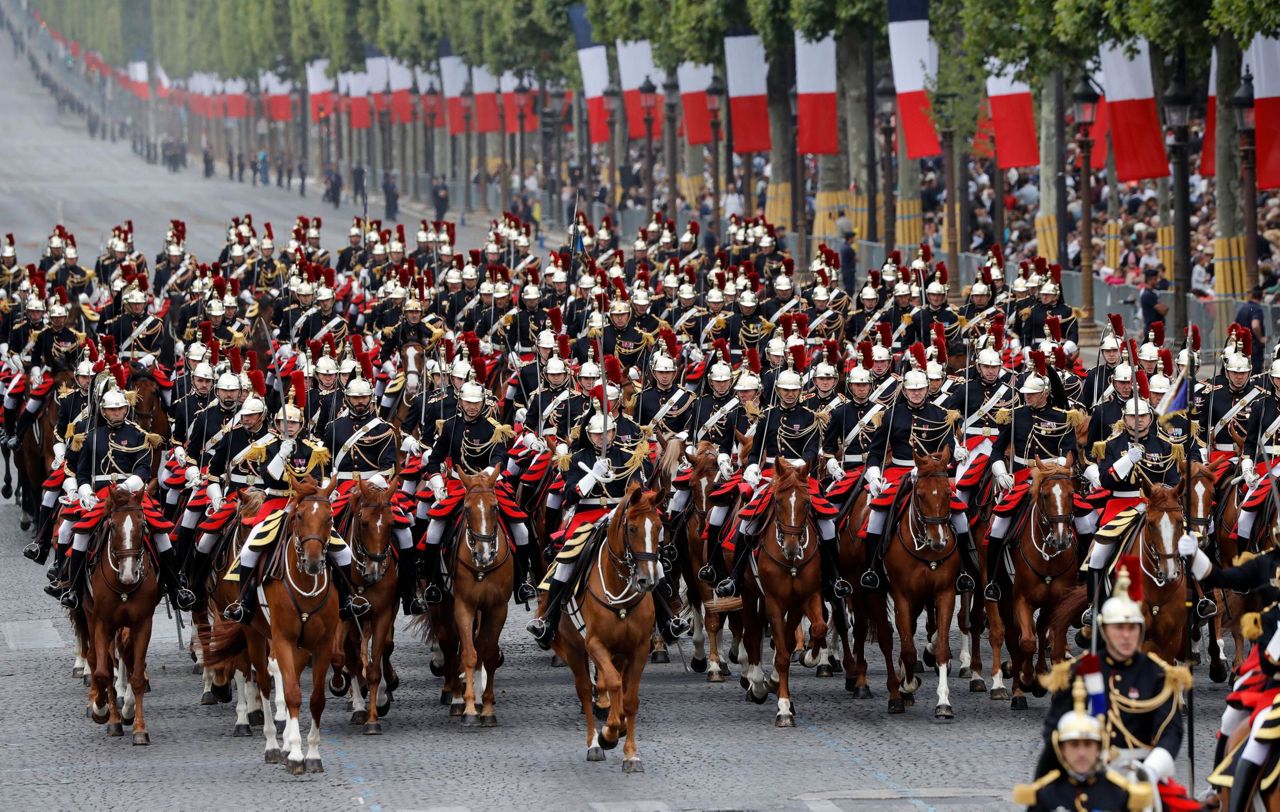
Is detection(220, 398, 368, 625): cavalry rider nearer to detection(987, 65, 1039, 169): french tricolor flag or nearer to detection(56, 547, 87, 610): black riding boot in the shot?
detection(56, 547, 87, 610): black riding boot

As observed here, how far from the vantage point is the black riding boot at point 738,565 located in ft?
71.1

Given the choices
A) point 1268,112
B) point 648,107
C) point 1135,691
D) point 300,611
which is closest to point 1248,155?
point 1268,112

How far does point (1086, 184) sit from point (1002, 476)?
19791 millimetres

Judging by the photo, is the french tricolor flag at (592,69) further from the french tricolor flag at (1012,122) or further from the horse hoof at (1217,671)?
the horse hoof at (1217,671)

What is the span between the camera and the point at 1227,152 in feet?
128

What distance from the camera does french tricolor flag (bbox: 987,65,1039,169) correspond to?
4422 cm

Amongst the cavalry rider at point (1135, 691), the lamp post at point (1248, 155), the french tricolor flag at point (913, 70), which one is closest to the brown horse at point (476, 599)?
the cavalry rider at point (1135, 691)

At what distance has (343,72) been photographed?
104 metres

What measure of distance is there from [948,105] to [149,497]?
26938mm

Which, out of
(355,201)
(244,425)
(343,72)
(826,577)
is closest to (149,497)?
(244,425)

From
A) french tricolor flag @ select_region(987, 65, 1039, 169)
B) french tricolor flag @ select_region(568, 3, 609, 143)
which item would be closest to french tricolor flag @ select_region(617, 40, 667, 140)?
french tricolor flag @ select_region(568, 3, 609, 143)

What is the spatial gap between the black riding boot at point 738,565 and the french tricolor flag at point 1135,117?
64.5 ft

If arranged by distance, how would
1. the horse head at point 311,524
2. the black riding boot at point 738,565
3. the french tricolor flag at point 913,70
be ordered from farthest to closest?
the french tricolor flag at point 913,70 → the black riding boot at point 738,565 → the horse head at point 311,524

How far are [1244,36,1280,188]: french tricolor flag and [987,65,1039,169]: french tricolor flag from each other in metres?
9.71
